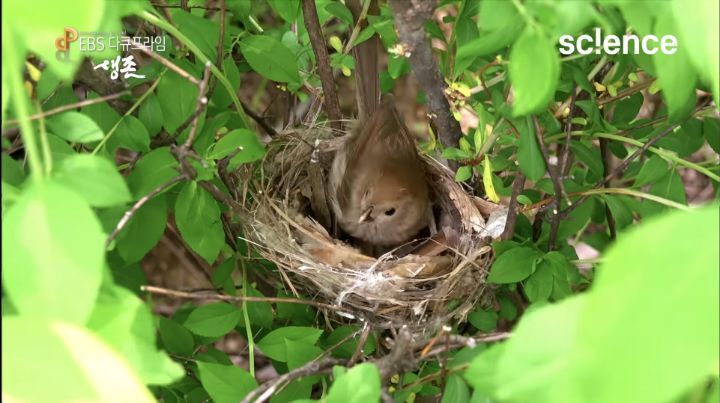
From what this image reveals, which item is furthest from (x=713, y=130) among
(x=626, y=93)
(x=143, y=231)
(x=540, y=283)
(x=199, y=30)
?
(x=143, y=231)

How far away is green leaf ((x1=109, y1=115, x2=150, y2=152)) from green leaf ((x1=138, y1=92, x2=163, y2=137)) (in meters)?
0.06

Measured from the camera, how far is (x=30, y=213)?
0.79 m

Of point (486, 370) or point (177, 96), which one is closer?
point (486, 370)

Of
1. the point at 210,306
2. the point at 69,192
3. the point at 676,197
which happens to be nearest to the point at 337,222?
the point at 210,306

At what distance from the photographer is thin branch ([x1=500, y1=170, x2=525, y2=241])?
171 centimetres

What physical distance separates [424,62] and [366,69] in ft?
1.85

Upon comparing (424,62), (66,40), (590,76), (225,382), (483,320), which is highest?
(66,40)

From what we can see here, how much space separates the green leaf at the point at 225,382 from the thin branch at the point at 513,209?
2.43 ft

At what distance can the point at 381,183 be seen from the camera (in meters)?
2.52

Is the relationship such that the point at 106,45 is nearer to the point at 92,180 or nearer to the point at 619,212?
the point at 92,180

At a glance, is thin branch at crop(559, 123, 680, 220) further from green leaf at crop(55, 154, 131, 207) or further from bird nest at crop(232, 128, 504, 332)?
green leaf at crop(55, 154, 131, 207)

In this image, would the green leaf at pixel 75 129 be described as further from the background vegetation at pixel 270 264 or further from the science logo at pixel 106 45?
the science logo at pixel 106 45

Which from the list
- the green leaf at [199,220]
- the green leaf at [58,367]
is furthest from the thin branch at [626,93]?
the green leaf at [58,367]

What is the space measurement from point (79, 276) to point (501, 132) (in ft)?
3.86
